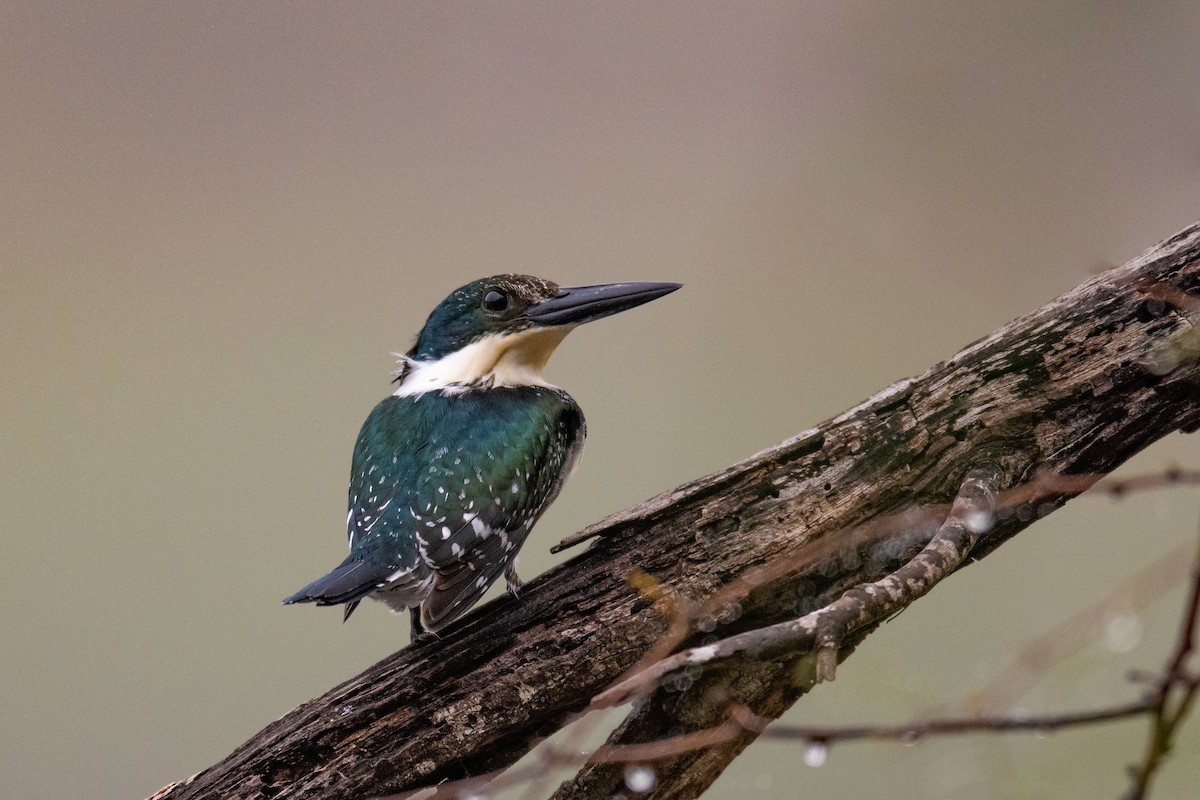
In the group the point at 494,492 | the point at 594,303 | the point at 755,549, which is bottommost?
the point at 755,549

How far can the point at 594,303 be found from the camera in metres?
2.18

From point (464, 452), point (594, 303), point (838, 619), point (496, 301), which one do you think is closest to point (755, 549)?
point (838, 619)

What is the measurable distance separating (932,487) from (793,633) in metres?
0.59

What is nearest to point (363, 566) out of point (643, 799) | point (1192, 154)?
point (643, 799)

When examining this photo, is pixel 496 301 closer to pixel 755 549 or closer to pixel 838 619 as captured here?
pixel 755 549

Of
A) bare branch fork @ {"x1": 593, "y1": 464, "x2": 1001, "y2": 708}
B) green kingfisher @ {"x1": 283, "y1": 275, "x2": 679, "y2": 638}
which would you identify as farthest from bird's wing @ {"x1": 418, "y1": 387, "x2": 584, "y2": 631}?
bare branch fork @ {"x1": 593, "y1": 464, "x2": 1001, "y2": 708}

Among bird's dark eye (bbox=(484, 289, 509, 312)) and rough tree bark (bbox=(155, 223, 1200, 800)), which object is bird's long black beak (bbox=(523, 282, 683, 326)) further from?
rough tree bark (bbox=(155, 223, 1200, 800))

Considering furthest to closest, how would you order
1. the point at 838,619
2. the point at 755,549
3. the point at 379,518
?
the point at 379,518, the point at 755,549, the point at 838,619

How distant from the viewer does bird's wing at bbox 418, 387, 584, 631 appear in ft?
5.71

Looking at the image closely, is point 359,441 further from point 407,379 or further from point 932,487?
point 932,487

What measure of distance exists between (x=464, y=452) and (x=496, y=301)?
425 millimetres

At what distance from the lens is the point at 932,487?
58.7 inches

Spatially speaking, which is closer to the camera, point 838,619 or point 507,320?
point 838,619

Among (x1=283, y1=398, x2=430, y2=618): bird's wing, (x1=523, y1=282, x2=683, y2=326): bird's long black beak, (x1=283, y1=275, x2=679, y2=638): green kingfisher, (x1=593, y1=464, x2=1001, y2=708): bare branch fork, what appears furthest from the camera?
(x1=523, y1=282, x2=683, y2=326): bird's long black beak
